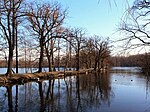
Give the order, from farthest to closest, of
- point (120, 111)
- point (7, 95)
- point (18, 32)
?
point (18, 32) < point (7, 95) < point (120, 111)

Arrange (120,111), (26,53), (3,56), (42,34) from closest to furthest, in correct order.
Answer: (120,111)
(42,34)
(3,56)
(26,53)

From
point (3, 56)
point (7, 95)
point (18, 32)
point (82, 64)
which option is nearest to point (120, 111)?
point (7, 95)

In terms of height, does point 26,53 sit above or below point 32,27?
below

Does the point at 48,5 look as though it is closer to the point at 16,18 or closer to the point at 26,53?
the point at 16,18

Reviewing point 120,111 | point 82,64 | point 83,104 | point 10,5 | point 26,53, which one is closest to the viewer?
point 120,111

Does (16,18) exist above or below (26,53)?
above

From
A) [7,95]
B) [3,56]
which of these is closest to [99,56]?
[3,56]

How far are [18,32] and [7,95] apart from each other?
66.4ft

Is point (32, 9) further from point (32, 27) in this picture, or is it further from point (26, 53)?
point (26, 53)

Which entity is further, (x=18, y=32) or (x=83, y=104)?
(x=18, y=32)

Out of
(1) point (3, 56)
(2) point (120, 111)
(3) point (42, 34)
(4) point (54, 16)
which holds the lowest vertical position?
(2) point (120, 111)

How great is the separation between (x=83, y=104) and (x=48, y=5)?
2799cm

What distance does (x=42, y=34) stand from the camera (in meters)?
41.0

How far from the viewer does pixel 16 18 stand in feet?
101
